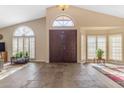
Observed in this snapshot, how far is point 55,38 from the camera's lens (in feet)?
40.9

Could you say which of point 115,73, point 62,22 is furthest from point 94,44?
point 115,73

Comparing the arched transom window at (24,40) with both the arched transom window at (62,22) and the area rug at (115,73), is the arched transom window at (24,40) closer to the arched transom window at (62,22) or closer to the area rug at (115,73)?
the arched transom window at (62,22)

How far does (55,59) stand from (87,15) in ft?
10.7

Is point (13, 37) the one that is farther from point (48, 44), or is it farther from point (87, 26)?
point (87, 26)

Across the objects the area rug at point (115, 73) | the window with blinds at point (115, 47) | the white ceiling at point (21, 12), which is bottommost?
the area rug at point (115, 73)

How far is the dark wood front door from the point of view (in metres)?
12.4

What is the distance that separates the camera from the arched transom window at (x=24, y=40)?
557 inches

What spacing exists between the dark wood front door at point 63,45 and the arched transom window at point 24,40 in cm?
223

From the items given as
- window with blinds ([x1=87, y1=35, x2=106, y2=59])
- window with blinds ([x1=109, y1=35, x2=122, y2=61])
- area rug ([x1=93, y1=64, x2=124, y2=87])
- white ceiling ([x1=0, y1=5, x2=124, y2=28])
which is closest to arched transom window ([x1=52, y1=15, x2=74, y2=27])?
white ceiling ([x1=0, y1=5, x2=124, y2=28])

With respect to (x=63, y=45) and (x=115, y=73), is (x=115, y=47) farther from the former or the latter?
(x=115, y=73)

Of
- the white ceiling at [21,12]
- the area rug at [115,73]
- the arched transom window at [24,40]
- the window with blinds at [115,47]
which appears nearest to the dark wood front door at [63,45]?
the white ceiling at [21,12]

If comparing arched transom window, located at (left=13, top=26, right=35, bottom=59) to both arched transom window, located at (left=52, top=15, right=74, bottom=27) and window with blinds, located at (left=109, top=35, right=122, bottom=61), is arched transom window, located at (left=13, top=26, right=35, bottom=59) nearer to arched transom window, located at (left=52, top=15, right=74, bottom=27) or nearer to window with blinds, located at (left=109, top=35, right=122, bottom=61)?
arched transom window, located at (left=52, top=15, right=74, bottom=27)

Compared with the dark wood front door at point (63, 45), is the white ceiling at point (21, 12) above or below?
above

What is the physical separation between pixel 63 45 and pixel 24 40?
3.25 metres
